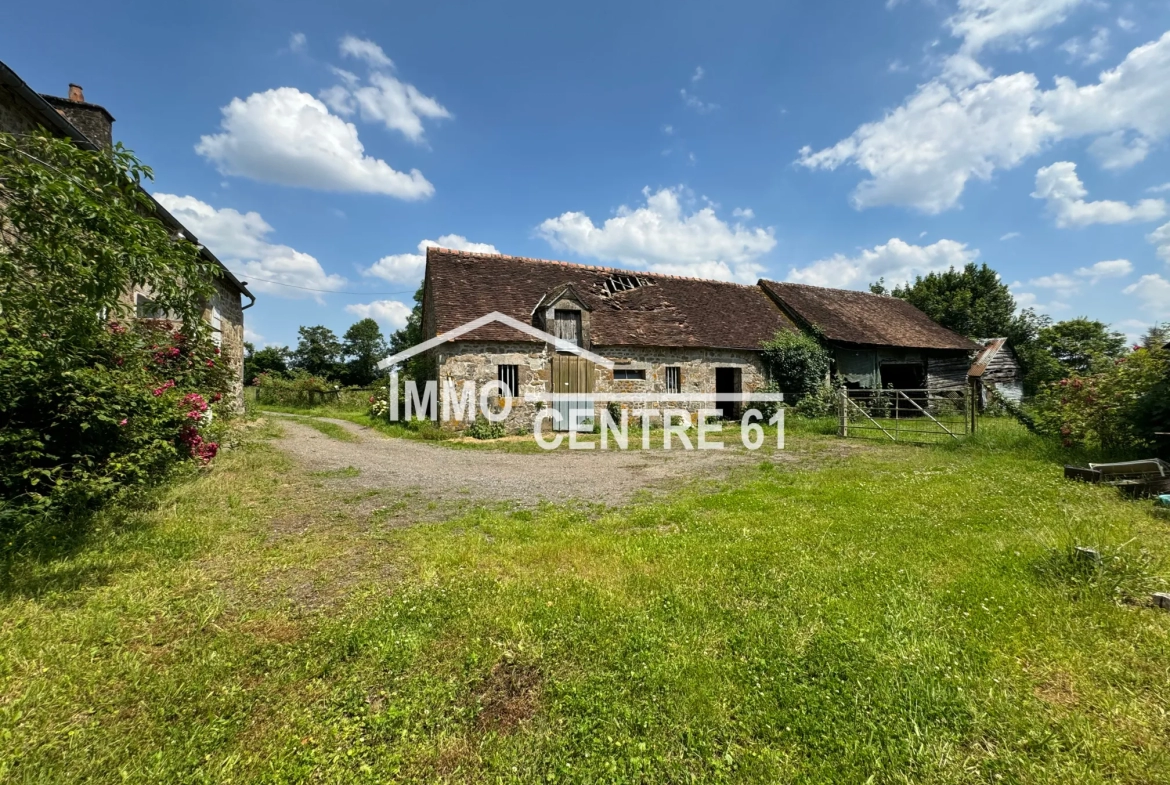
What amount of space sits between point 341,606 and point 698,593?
8.31 ft

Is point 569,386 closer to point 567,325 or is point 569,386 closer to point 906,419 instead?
point 567,325

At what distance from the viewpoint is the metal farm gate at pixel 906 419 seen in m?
11.1

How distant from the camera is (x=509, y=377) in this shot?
13.5 metres

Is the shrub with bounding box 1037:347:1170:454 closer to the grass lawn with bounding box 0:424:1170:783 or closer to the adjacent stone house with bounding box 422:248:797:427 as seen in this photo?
the grass lawn with bounding box 0:424:1170:783

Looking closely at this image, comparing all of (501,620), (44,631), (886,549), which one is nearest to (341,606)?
(501,620)

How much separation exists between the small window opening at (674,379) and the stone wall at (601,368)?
0.08m

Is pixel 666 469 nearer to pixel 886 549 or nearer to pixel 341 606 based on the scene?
pixel 886 549

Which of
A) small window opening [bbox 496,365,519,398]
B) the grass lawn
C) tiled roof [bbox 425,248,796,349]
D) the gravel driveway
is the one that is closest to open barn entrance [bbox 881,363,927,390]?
tiled roof [bbox 425,248,796,349]

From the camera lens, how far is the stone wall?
1293 cm

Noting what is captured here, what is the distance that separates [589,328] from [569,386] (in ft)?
6.73

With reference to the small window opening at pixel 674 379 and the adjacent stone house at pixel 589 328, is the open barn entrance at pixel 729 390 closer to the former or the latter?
the adjacent stone house at pixel 589 328

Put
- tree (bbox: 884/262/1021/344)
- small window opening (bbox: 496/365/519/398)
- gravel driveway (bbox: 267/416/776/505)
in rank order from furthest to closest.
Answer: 1. tree (bbox: 884/262/1021/344)
2. small window opening (bbox: 496/365/519/398)
3. gravel driveway (bbox: 267/416/776/505)

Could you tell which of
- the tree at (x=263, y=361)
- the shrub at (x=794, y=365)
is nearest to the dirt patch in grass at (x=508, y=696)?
the shrub at (x=794, y=365)

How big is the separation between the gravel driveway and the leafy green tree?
129 ft
